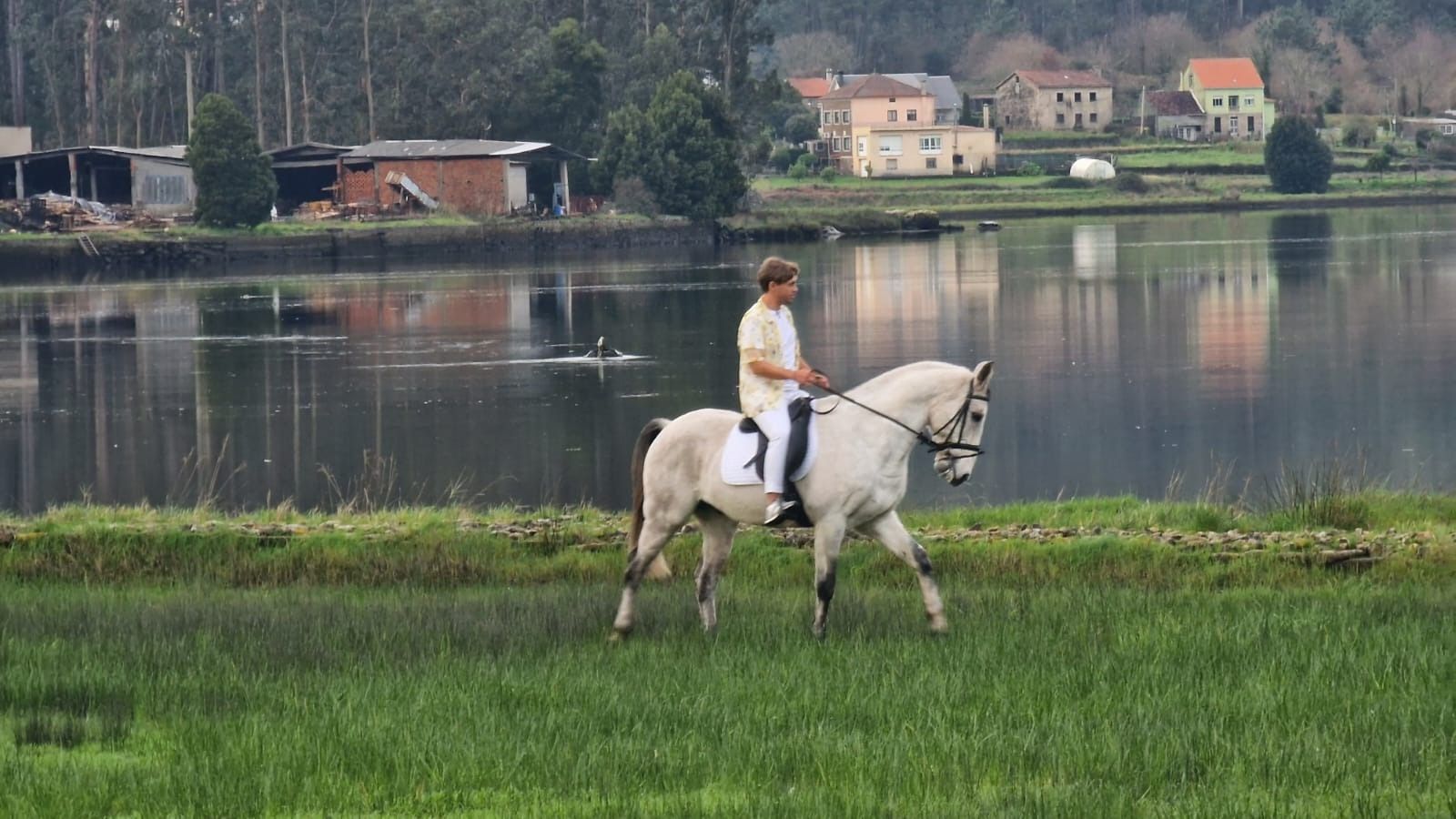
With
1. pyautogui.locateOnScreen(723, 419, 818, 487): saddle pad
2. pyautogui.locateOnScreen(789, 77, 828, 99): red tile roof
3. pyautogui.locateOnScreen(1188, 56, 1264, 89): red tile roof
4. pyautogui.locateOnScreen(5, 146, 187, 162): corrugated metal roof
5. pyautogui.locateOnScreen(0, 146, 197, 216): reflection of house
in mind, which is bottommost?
pyautogui.locateOnScreen(723, 419, 818, 487): saddle pad

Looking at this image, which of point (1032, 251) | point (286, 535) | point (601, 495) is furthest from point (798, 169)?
point (286, 535)

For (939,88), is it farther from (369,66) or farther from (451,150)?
(451,150)

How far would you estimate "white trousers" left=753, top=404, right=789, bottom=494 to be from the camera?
12438mm

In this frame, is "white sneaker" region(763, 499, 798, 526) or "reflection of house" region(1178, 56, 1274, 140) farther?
"reflection of house" region(1178, 56, 1274, 140)

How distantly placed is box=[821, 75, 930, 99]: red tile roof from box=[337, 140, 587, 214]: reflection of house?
4550cm

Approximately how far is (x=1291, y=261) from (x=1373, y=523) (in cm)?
5482

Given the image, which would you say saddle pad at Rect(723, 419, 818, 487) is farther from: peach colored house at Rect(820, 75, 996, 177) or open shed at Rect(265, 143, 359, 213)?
peach colored house at Rect(820, 75, 996, 177)

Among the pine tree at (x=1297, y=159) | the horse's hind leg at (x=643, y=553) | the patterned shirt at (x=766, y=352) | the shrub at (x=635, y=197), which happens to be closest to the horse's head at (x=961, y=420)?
the patterned shirt at (x=766, y=352)

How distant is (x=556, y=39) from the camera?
346ft

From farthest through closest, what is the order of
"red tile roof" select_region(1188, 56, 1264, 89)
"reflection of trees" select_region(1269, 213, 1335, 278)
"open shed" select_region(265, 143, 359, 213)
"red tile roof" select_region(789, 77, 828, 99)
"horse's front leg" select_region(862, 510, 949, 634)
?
"red tile roof" select_region(789, 77, 828, 99), "red tile roof" select_region(1188, 56, 1264, 89), "open shed" select_region(265, 143, 359, 213), "reflection of trees" select_region(1269, 213, 1335, 278), "horse's front leg" select_region(862, 510, 949, 634)

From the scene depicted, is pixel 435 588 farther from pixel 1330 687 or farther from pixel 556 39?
pixel 556 39

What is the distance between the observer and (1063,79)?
499 feet

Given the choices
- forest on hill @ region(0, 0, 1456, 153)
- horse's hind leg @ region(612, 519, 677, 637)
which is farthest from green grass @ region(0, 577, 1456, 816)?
forest on hill @ region(0, 0, 1456, 153)

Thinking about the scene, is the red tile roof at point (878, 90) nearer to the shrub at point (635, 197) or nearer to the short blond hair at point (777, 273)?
the shrub at point (635, 197)
